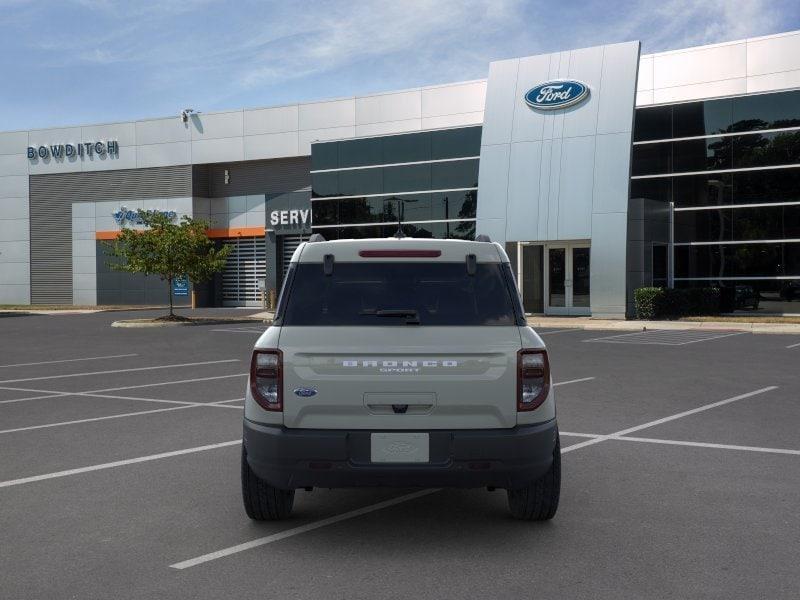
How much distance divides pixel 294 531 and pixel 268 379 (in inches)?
41.1

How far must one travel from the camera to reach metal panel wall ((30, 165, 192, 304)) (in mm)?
44438

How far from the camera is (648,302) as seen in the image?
27.1 m

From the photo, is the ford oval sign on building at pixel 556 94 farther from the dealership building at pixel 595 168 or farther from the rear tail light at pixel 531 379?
the rear tail light at pixel 531 379

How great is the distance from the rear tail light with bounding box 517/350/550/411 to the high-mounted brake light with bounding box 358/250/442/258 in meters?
0.84

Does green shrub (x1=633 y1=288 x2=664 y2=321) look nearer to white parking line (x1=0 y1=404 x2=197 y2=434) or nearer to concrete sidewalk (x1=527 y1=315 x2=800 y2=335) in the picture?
concrete sidewalk (x1=527 y1=315 x2=800 y2=335)

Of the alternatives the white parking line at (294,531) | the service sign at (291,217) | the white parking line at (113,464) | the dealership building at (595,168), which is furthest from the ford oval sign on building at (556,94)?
the white parking line at (294,531)

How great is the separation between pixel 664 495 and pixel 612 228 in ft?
75.9

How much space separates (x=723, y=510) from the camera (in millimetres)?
5629

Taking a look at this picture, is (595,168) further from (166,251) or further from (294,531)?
(294,531)

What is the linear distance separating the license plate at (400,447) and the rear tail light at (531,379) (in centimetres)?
59

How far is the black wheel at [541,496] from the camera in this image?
520cm

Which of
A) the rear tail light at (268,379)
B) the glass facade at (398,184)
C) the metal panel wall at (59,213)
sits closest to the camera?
the rear tail light at (268,379)

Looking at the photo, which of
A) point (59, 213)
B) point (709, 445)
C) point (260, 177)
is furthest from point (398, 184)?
point (709, 445)

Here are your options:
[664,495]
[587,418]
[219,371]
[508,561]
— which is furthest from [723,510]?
[219,371]
